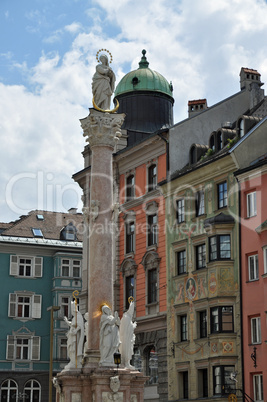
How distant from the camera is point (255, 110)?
4609 cm

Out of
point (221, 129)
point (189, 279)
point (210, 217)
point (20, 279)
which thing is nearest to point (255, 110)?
point (221, 129)

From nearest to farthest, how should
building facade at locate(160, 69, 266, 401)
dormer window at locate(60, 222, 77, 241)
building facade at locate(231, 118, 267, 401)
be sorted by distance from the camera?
building facade at locate(231, 118, 267, 401)
building facade at locate(160, 69, 266, 401)
dormer window at locate(60, 222, 77, 241)

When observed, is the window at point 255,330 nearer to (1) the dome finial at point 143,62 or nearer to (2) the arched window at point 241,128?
(2) the arched window at point 241,128

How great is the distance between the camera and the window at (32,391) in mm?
59688

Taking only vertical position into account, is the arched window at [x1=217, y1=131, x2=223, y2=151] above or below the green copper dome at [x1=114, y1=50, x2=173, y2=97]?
below

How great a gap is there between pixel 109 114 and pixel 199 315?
1483cm

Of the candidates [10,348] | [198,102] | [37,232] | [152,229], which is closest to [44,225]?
[37,232]

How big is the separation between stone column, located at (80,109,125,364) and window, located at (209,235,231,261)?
11.7m

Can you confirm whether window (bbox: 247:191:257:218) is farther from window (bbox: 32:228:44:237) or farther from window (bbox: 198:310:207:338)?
window (bbox: 32:228:44:237)

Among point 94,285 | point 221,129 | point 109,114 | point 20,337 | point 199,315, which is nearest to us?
point 94,285

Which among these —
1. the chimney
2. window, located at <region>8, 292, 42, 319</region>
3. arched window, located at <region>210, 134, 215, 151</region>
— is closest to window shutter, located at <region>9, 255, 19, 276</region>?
window, located at <region>8, 292, 42, 319</region>

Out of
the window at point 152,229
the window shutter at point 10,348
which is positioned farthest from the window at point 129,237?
the window shutter at point 10,348

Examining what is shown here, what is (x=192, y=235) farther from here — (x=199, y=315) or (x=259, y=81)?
(x=259, y=81)

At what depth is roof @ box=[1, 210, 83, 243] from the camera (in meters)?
64.7
